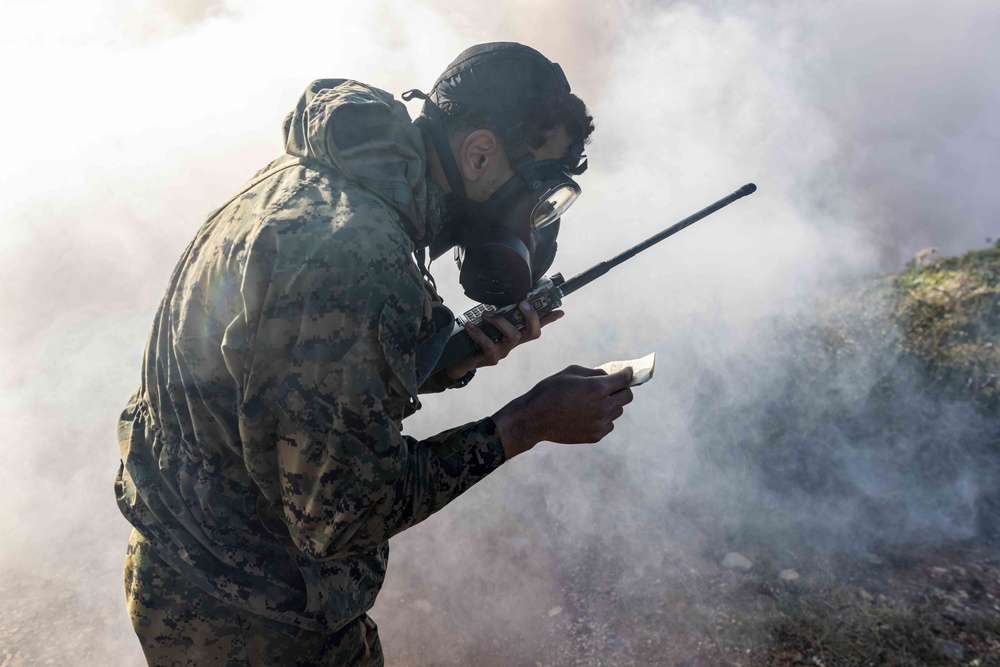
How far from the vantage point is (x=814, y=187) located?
19.9 feet

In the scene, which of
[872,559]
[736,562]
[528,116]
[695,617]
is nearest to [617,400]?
[528,116]

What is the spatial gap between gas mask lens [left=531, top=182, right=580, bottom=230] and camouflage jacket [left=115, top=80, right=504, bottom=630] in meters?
0.39

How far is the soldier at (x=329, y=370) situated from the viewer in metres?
1.27

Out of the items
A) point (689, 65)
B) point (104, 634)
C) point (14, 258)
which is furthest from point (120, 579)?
point (689, 65)

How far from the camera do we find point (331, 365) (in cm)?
126

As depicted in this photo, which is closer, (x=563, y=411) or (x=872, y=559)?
(x=563, y=411)

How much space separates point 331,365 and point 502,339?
2.97ft

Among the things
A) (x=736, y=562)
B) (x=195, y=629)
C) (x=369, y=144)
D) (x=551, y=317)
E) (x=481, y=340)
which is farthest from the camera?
(x=736, y=562)

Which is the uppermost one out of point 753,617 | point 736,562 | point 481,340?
point 481,340

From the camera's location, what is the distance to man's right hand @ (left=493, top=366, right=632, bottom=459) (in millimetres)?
1658

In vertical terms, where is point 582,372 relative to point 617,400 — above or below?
above

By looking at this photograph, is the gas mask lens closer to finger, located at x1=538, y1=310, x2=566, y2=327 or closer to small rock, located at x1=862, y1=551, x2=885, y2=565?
finger, located at x1=538, y1=310, x2=566, y2=327

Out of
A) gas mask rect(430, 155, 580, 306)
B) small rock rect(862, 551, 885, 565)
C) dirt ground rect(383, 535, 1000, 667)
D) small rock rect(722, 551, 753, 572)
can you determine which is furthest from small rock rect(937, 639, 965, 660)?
gas mask rect(430, 155, 580, 306)

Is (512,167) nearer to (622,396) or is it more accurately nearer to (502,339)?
(502,339)
